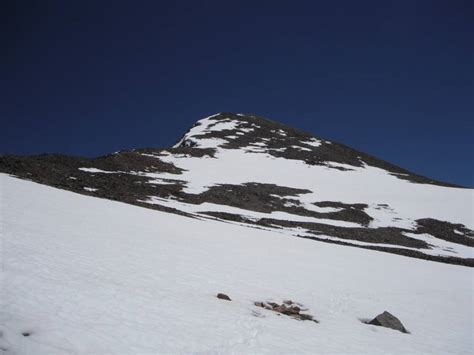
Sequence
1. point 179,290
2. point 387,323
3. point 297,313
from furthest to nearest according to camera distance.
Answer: point 387,323 < point 297,313 < point 179,290

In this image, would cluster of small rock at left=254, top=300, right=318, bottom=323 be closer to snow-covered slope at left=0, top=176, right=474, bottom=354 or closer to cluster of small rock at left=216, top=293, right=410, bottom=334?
cluster of small rock at left=216, top=293, right=410, bottom=334

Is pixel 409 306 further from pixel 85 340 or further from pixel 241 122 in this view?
pixel 241 122

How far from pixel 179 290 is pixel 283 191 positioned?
41009mm

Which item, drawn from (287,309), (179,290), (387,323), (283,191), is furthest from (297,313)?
(283,191)

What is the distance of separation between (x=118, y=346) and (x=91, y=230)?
10.8 m

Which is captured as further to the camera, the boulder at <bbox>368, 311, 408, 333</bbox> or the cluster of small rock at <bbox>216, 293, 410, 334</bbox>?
the boulder at <bbox>368, 311, 408, 333</bbox>

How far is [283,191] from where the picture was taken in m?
51.3

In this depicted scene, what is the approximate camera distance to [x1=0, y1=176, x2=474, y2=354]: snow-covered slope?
7301 mm

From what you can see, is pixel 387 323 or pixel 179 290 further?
pixel 387 323

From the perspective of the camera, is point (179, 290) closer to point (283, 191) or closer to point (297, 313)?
point (297, 313)

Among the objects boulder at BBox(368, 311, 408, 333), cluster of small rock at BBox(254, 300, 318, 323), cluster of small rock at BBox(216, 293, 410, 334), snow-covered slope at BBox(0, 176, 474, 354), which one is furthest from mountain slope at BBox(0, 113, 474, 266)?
boulder at BBox(368, 311, 408, 333)

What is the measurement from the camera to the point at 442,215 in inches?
1992

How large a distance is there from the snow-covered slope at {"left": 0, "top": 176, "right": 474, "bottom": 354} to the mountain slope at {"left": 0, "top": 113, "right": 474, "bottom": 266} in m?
10.4

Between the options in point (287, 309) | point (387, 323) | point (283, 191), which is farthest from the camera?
point (283, 191)
